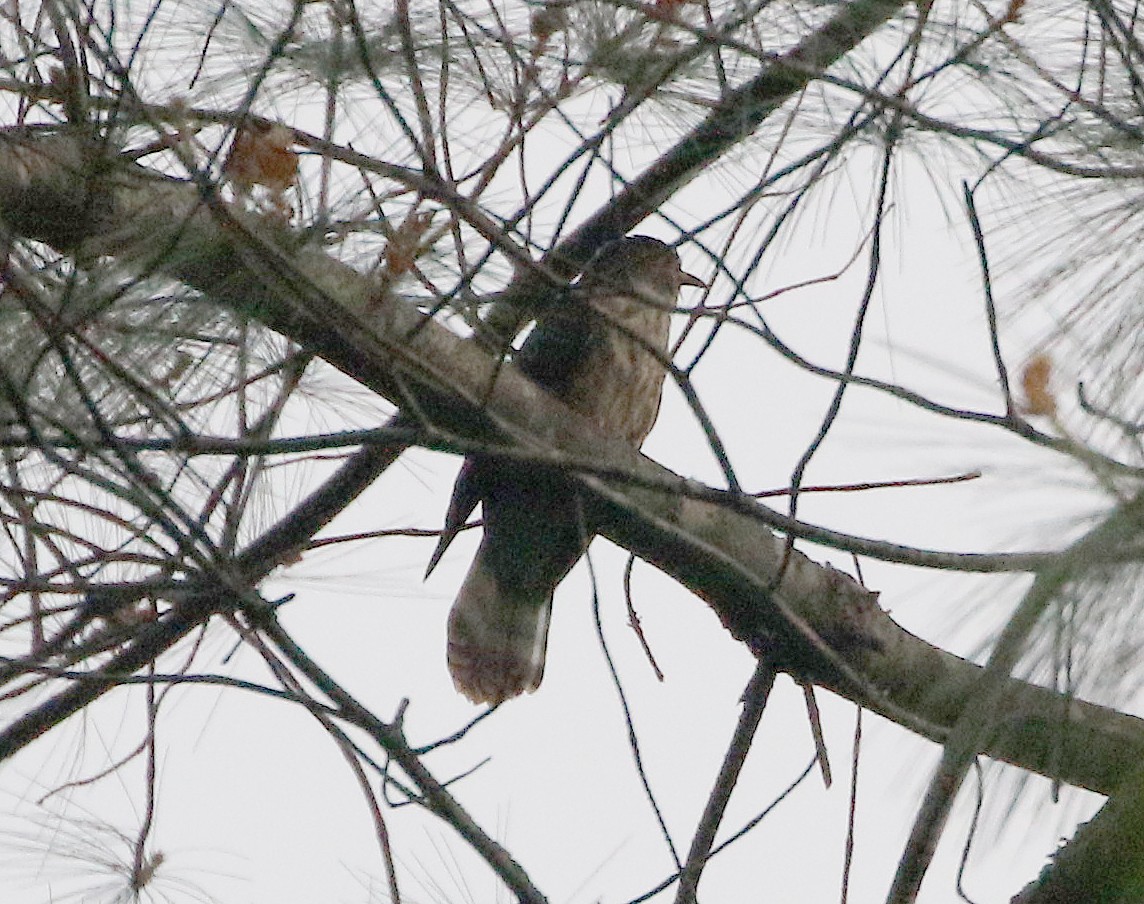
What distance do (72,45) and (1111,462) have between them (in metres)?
1.46

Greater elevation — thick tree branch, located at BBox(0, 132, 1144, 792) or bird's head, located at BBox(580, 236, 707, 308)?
bird's head, located at BBox(580, 236, 707, 308)

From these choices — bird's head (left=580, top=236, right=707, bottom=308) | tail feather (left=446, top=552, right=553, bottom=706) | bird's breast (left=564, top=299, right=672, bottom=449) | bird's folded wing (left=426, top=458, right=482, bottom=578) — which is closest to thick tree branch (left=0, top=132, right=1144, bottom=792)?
bird's head (left=580, top=236, right=707, bottom=308)

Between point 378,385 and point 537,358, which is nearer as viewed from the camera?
point 378,385

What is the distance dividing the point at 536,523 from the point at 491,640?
1.02ft

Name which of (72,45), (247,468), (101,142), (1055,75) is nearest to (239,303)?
(101,142)

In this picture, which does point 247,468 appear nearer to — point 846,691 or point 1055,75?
point 846,691

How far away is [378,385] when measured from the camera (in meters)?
2.53

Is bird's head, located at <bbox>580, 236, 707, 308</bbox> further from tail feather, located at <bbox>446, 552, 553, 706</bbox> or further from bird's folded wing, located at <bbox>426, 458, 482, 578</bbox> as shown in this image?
tail feather, located at <bbox>446, 552, 553, 706</bbox>

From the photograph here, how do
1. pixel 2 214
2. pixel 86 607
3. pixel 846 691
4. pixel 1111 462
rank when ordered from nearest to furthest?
pixel 1111 462 → pixel 2 214 → pixel 86 607 → pixel 846 691

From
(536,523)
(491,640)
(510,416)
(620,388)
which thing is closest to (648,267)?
(620,388)

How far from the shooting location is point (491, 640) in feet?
12.3

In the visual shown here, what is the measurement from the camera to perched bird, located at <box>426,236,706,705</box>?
11.7ft

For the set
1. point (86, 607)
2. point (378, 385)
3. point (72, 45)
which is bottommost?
point (86, 607)

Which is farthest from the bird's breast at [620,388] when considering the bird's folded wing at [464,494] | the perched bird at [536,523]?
the bird's folded wing at [464,494]
